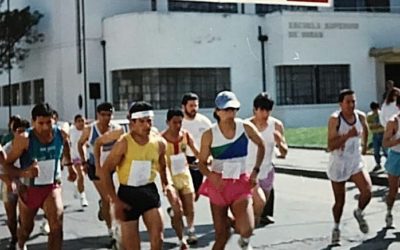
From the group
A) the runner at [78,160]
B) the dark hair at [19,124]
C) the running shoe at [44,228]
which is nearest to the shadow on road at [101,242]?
the running shoe at [44,228]

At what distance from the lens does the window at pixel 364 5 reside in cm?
3809

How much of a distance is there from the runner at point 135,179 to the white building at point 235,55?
27090 millimetres

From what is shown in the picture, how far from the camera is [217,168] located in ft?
23.4

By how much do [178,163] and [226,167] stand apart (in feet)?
6.64

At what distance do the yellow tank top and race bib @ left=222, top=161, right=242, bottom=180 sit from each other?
29.8 inches

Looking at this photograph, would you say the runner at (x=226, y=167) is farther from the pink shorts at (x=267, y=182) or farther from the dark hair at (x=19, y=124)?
the dark hair at (x=19, y=124)

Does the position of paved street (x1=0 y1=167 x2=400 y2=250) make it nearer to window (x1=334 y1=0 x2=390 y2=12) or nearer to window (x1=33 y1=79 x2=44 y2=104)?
window (x1=334 y1=0 x2=390 y2=12)

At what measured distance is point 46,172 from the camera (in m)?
7.64

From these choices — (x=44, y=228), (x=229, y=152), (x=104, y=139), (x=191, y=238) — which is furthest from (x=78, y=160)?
(x=229, y=152)

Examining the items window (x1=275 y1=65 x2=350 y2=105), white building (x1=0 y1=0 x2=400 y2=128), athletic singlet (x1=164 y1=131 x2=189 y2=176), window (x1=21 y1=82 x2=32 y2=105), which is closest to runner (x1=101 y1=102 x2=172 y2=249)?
athletic singlet (x1=164 y1=131 x2=189 y2=176)

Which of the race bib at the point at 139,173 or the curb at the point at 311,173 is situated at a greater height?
the race bib at the point at 139,173

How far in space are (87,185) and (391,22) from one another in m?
22.9

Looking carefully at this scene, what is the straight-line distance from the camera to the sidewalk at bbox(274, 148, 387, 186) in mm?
16016

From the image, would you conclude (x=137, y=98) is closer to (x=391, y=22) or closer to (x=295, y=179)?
(x=391, y=22)
